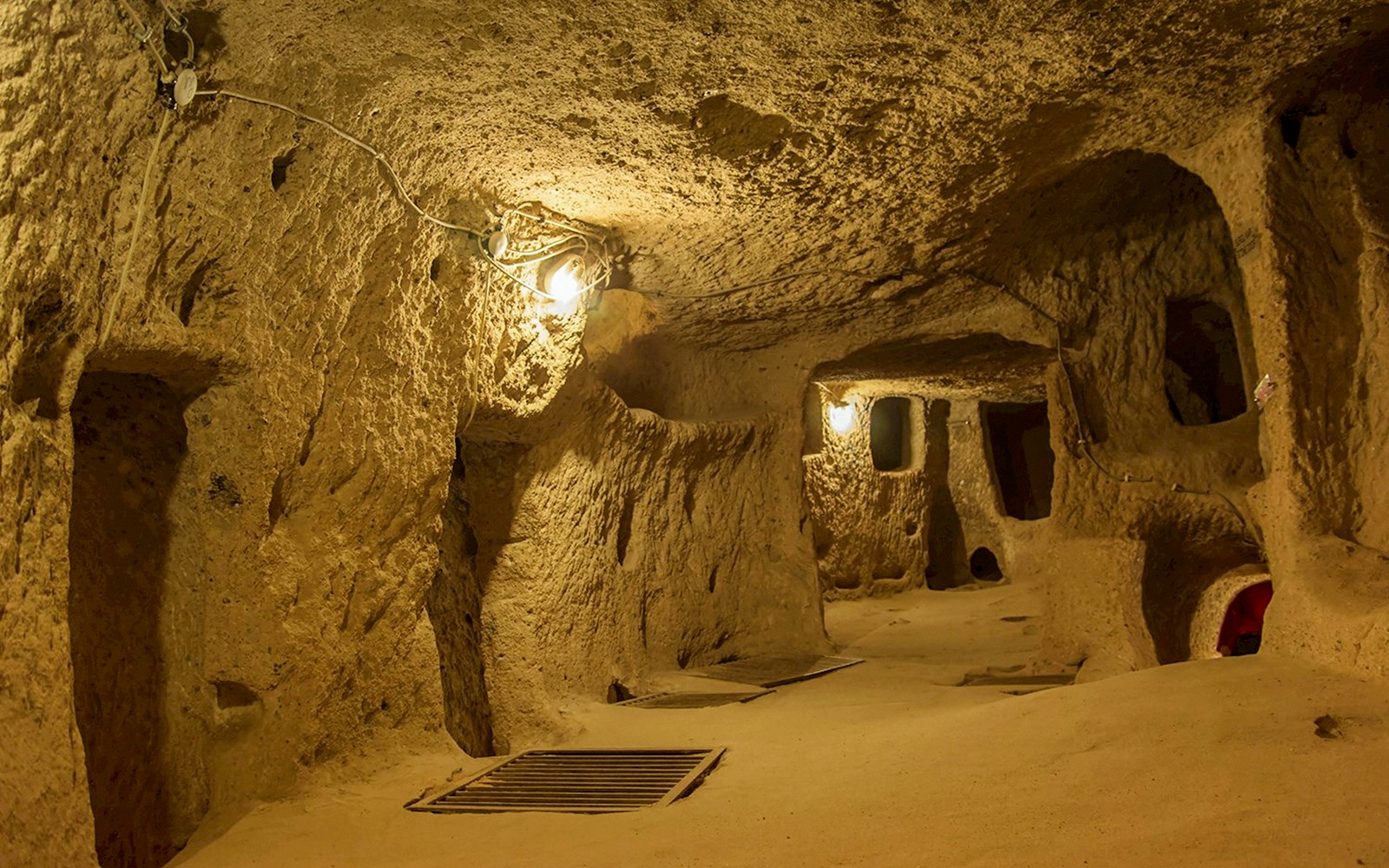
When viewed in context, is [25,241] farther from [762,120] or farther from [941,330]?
[941,330]

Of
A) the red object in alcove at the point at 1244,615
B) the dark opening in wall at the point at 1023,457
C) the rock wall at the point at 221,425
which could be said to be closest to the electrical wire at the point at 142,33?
the rock wall at the point at 221,425

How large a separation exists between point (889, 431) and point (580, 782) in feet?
31.3

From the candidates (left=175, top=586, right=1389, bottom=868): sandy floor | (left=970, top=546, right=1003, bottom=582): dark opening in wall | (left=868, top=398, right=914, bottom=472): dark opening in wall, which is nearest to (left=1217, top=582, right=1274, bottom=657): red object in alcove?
(left=868, top=398, right=914, bottom=472): dark opening in wall

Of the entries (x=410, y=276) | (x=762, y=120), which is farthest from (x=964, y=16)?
(x=410, y=276)

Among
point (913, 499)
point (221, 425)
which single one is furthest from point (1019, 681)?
point (913, 499)

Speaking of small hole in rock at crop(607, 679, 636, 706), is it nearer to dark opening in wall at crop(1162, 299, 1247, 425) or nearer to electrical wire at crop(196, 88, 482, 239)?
electrical wire at crop(196, 88, 482, 239)

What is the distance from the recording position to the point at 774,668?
226 inches

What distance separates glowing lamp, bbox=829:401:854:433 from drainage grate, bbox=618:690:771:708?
4.87 meters

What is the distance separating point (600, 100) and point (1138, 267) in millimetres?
3600

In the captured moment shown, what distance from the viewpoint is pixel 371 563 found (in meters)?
3.31

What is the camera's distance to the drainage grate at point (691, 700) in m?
4.75

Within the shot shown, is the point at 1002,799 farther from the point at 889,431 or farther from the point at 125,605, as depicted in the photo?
the point at 889,431

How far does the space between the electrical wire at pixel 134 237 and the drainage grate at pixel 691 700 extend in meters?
3.14

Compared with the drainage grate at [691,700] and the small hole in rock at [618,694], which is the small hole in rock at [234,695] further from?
the small hole in rock at [618,694]
